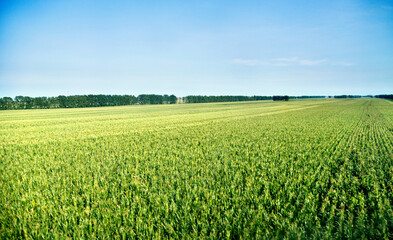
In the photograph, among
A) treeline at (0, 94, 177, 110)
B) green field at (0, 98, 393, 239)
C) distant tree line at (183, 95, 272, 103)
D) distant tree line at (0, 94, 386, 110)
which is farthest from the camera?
distant tree line at (183, 95, 272, 103)

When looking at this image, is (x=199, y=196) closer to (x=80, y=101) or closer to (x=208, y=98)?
(x=80, y=101)

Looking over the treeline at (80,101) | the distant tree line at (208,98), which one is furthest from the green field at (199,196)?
the distant tree line at (208,98)

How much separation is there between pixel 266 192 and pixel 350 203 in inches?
74.2

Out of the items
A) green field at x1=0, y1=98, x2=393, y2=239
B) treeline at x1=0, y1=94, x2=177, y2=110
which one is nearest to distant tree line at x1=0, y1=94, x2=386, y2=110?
treeline at x1=0, y1=94, x2=177, y2=110

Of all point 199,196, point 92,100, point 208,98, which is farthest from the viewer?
point 208,98

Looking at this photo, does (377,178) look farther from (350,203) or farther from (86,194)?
(86,194)

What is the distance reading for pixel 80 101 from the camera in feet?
258

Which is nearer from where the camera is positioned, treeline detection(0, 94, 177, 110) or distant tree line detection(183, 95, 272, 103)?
treeline detection(0, 94, 177, 110)

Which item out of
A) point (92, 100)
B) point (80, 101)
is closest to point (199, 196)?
point (80, 101)

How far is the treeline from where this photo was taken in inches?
2561

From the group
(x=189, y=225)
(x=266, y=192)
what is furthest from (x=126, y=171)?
(x=266, y=192)

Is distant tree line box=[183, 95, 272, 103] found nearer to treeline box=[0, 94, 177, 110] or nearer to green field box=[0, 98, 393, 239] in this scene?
treeline box=[0, 94, 177, 110]

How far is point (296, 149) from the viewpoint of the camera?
1020 centimetres

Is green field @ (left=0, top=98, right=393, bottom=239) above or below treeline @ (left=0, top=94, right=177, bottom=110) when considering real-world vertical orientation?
below
